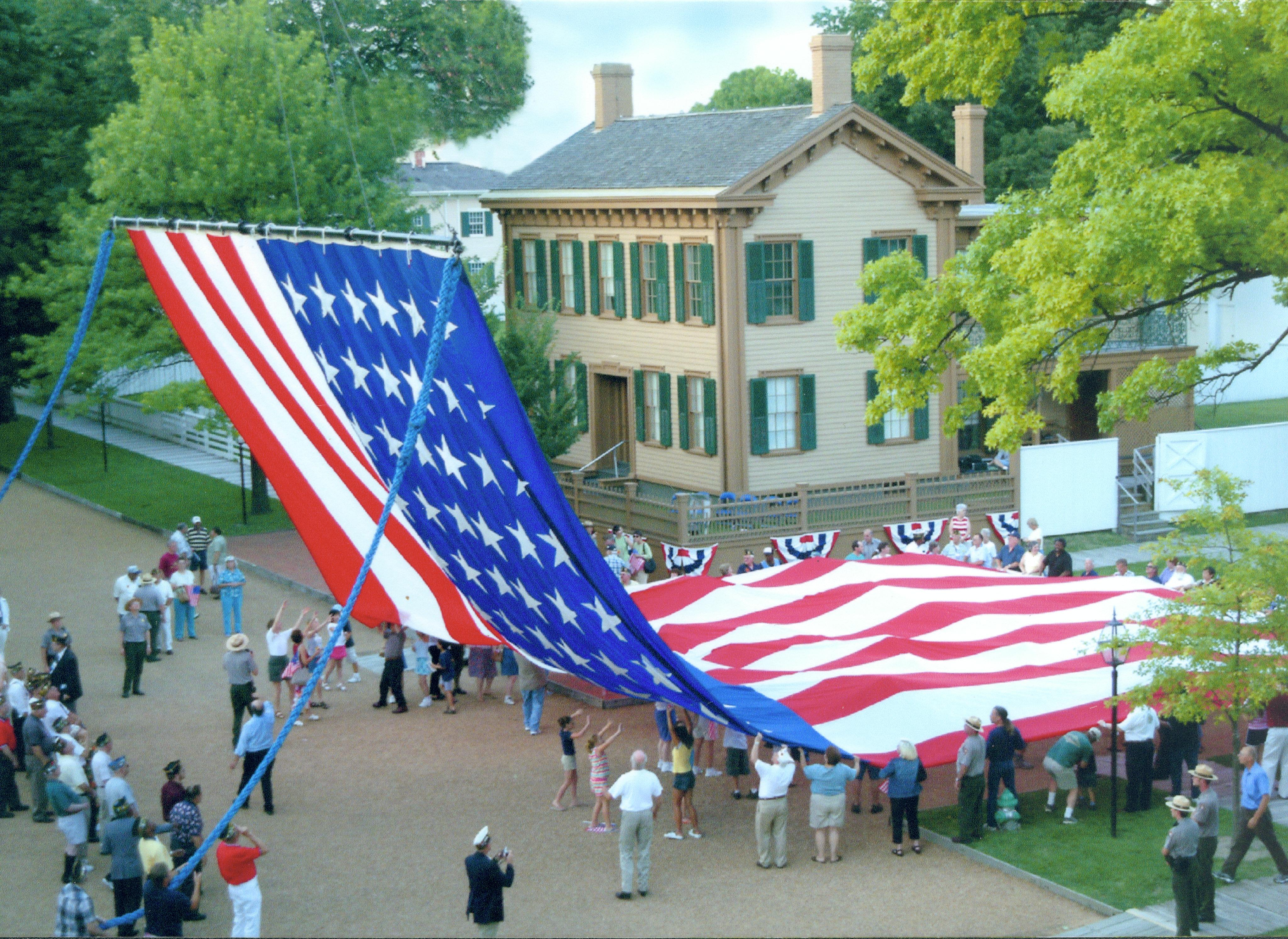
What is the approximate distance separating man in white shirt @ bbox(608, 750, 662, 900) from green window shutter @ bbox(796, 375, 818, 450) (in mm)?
18609

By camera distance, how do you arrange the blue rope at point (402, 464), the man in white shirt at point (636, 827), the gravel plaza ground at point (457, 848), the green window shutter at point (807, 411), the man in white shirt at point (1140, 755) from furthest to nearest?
the green window shutter at point (807, 411), the man in white shirt at point (1140, 755), the man in white shirt at point (636, 827), the gravel plaza ground at point (457, 848), the blue rope at point (402, 464)

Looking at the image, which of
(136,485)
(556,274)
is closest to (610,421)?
(556,274)

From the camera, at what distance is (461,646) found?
19906mm

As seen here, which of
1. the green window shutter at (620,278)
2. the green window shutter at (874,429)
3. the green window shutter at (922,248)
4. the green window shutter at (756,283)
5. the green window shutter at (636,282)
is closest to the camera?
the green window shutter at (756,283)

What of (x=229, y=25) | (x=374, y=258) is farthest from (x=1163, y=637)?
(x=229, y=25)

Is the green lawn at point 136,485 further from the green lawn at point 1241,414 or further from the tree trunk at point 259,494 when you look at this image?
the green lawn at point 1241,414

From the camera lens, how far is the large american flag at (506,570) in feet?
39.4

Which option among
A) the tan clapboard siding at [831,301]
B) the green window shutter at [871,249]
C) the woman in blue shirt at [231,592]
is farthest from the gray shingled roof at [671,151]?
the woman in blue shirt at [231,592]

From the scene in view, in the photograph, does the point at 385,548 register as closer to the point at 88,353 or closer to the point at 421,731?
the point at 421,731

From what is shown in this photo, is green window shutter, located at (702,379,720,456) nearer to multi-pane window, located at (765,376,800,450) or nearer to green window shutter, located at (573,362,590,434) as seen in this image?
multi-pane window, located at (765,376,800,450)

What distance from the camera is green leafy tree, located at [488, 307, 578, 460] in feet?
98.0

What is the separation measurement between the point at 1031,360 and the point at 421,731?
9066 millimetres

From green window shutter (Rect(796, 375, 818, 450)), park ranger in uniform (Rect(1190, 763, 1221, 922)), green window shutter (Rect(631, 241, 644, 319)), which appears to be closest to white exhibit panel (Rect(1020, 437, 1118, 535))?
green window shutter (Rect(796, 375, 818, 450))

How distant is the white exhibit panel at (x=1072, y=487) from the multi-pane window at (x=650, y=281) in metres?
8.87
